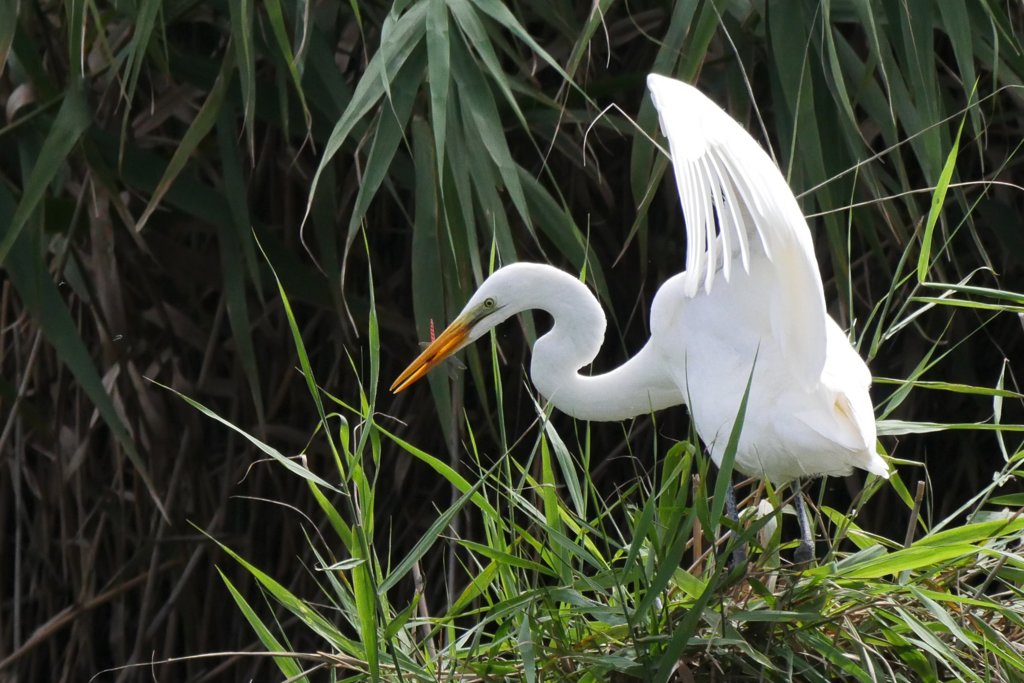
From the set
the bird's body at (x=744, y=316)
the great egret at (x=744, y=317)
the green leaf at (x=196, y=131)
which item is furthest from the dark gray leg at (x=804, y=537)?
the green leaf at (x=196, y=131)

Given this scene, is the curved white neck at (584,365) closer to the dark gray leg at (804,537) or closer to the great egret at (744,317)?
the great egret at (744,317)

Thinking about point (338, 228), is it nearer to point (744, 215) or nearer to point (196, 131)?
point (196, 131)

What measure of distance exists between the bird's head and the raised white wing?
0.25 meters

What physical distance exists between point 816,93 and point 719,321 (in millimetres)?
441

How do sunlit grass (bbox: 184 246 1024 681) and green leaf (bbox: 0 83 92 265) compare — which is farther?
green leaf (bbox: 0 83 92 265)

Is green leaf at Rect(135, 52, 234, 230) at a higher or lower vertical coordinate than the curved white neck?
higher

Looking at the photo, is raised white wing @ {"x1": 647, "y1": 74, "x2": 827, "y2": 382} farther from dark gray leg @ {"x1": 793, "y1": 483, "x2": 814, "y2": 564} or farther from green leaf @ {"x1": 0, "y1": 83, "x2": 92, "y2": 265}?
green leaf @ {"x1": 0, "y1": 83, "x2": 92, "y2": 265}

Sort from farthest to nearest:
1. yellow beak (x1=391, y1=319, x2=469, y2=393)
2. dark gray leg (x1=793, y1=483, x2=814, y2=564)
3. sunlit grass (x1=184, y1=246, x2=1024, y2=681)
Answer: yellow beak (x1=391, y1=319, x2=469, y2=393)
dark gray leg (x1=793, y1=483, x2=814, y2=564)
sunlit grass (x1=184, y1=246, x2=1024, y2=681)

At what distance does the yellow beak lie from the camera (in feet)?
4.83

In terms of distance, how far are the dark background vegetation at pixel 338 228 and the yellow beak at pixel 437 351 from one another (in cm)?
4

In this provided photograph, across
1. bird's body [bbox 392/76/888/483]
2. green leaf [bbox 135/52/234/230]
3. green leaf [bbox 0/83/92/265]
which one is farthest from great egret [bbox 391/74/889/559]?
green leaf [bbox 0/83/92/265]

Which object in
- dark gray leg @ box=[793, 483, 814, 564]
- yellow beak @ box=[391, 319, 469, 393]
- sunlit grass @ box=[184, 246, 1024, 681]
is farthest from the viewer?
yellow beak @ box=[391, 319, 469, 393]

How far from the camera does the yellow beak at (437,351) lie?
1471 mm

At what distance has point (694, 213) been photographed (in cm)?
106
